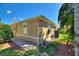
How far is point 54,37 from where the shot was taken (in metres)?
1.55

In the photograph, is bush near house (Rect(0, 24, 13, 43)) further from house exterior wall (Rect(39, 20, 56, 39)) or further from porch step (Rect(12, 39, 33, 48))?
house exterior wall (Rect(39, 20, 56, 39))

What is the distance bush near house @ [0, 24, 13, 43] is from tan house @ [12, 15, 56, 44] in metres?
0.05

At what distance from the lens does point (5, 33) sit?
1561 mm

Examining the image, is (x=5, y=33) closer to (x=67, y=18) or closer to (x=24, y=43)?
(x=24, y=43)

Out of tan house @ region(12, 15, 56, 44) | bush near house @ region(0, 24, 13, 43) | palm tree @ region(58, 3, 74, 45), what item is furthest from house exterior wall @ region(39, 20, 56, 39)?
bush near house @ region(0, 24, 13, 43)

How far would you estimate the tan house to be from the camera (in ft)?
5.09

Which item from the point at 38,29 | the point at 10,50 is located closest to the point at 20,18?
the point at 38,29

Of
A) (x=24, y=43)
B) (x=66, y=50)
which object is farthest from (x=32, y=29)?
(x=66, y=50)

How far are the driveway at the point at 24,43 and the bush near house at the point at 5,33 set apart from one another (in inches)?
2.6

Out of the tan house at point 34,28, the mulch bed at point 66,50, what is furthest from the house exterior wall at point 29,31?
the mulch bed at point 66,50

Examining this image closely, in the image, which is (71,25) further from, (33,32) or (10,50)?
(10,50)

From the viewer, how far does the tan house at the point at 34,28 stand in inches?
61.1

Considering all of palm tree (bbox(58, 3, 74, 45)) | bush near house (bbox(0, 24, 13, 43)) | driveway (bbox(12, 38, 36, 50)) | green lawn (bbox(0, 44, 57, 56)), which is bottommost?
green lawn (bbox(0, 44, 57, 56))

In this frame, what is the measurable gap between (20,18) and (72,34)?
0.55 metres
